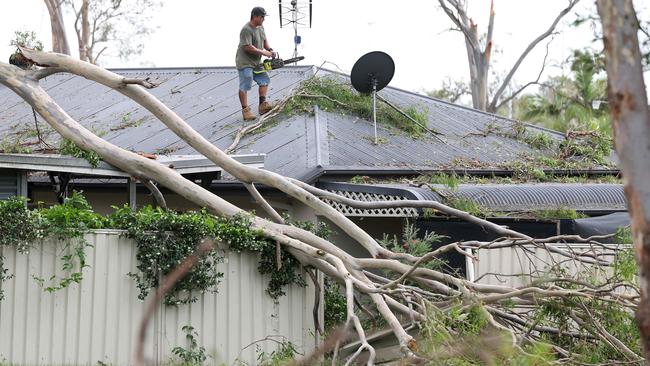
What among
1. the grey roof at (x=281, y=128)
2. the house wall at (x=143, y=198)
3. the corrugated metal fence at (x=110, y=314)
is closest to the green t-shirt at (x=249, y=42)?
the grey roof at (x=281, y=128)

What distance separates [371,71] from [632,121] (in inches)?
431

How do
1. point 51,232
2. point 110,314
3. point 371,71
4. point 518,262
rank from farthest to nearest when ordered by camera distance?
point 371,71, point 518,262, point 110,314, point 51,232

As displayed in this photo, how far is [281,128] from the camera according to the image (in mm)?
15547

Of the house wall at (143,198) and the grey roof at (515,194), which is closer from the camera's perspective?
the grey roof at (515,194)

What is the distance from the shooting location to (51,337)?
9.78m

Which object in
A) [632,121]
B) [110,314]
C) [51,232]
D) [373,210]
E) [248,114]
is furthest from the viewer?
[248,114]

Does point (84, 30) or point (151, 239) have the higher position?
point (84, 30)

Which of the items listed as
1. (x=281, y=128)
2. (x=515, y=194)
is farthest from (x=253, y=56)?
(x=515, y=194)

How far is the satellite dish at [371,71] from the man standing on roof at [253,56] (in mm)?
1353

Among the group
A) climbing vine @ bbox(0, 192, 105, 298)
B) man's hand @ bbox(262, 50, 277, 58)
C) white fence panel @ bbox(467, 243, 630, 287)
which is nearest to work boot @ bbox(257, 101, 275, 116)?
man's hand @ bbox(262, 50, 277, 58)

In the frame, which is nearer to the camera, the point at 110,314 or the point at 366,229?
the point at 110,314

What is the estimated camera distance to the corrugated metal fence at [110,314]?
973 centimetres

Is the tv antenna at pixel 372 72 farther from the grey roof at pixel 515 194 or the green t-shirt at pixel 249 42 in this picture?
the grey roof at pixel 515 194

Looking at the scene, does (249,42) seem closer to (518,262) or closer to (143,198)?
(143,198)
